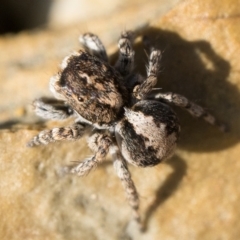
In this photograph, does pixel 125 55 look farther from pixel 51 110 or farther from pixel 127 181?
pixel 127 181

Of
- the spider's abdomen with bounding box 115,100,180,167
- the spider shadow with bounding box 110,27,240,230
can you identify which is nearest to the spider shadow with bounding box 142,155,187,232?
the spider shadow with bounding box 110,27,240,230

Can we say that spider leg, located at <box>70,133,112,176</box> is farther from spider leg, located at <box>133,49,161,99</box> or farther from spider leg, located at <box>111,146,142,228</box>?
spider leg, located at <box>133,49,161,99</box>

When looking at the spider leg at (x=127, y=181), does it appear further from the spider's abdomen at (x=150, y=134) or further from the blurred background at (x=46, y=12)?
the blurred background at (x=46, y=12)

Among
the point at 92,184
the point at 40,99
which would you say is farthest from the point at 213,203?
the point at 40,99

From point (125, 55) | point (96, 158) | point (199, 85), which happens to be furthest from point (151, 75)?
point (96, 158)

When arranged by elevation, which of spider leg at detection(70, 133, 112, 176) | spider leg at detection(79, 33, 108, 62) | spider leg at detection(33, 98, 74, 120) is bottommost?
spider leg at detection(70, 133, 112, 176)
